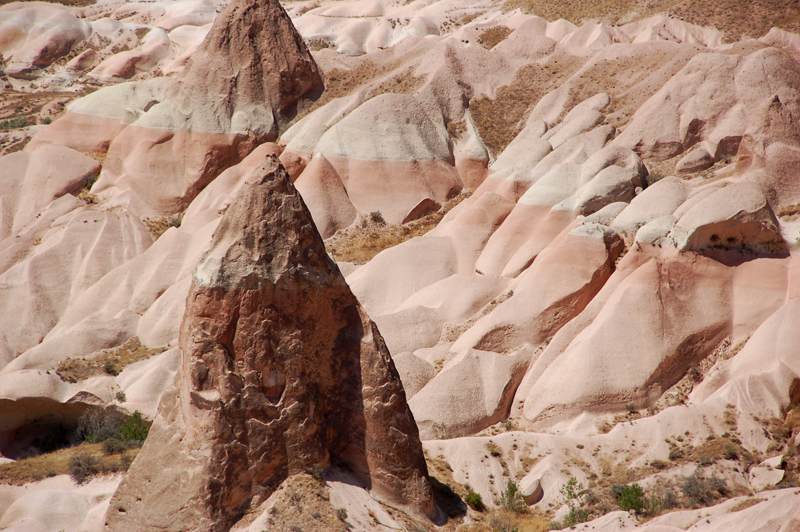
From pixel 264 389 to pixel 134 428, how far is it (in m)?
9.87

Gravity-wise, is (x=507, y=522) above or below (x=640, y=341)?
below

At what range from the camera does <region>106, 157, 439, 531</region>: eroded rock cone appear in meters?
11.9

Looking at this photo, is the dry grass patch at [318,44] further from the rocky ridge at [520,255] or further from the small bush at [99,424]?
the small bush at [99,424]

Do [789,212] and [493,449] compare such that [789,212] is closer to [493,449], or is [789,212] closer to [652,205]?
[652,205]

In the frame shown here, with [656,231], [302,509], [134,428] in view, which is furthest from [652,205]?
[134,428]

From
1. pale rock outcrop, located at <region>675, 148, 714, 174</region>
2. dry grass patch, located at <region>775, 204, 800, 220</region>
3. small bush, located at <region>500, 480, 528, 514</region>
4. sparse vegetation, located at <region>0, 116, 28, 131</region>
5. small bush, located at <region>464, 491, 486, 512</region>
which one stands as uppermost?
sparse vegetation, located at <region>0, 116, 28, 131</region>

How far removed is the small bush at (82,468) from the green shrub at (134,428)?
8.86 ft

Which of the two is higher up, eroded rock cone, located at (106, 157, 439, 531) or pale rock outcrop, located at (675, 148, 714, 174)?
eroded rock cone, located at (106, 157, 439, 531)

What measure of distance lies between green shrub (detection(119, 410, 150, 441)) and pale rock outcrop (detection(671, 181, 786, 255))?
1624cm

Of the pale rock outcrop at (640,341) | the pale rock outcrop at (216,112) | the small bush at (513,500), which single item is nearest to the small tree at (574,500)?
the small bush at (513,500)

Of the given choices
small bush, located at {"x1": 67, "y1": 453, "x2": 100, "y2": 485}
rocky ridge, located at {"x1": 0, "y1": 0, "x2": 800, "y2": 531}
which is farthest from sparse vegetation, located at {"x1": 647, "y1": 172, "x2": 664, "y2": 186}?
small bush, located at {"x1": 67, "y1": 453, "x2": 100, "y2": 485}

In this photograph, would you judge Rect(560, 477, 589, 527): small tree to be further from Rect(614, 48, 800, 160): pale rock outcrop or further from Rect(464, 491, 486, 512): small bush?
Rect(614, 48, 800, 160): pale rock outcrop

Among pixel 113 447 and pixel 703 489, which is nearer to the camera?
pixel 703 489

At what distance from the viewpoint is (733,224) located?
20.4 metres
